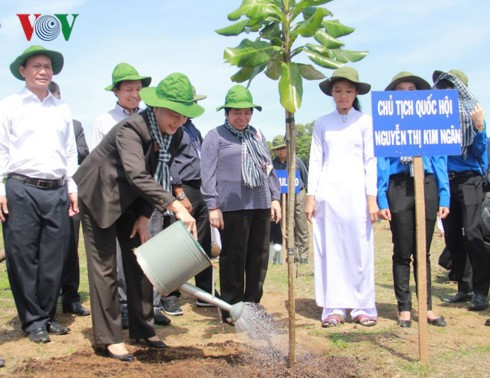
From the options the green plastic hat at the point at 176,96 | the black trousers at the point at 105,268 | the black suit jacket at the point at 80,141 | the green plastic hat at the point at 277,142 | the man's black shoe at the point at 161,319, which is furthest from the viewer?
the green plastic hat at the point at 277,142

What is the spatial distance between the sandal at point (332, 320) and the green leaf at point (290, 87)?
8.16ft

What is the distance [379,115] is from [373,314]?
7.09 feet

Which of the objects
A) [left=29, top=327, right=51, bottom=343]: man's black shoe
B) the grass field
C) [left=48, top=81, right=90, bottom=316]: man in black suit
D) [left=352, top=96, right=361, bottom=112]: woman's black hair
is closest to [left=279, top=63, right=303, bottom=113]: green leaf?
the grass field

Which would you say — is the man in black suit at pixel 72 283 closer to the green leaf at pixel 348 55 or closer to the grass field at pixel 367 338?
the grass field at pixel 367 338

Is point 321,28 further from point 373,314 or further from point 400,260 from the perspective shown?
point 373,314

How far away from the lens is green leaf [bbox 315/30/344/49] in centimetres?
388

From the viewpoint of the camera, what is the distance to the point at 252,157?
557cm

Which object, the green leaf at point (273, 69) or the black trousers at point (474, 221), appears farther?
the black trousers at point (474, 221)

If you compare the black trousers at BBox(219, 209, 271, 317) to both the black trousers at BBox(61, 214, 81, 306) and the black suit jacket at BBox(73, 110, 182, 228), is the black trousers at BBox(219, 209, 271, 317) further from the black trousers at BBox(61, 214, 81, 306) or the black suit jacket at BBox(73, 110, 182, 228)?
the black trousers at BBox(61, 214, 81, 306)

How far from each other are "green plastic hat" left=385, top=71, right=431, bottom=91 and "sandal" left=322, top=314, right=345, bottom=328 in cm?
218

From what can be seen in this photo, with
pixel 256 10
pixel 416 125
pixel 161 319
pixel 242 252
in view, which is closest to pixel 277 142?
pixel 242 252

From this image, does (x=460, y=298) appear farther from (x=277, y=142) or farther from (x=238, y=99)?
(x=277, y=142)

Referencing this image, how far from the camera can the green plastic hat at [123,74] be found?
18.1ft

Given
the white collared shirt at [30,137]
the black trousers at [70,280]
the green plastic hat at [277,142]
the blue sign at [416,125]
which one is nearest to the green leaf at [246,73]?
the blue sign at [416,125]
